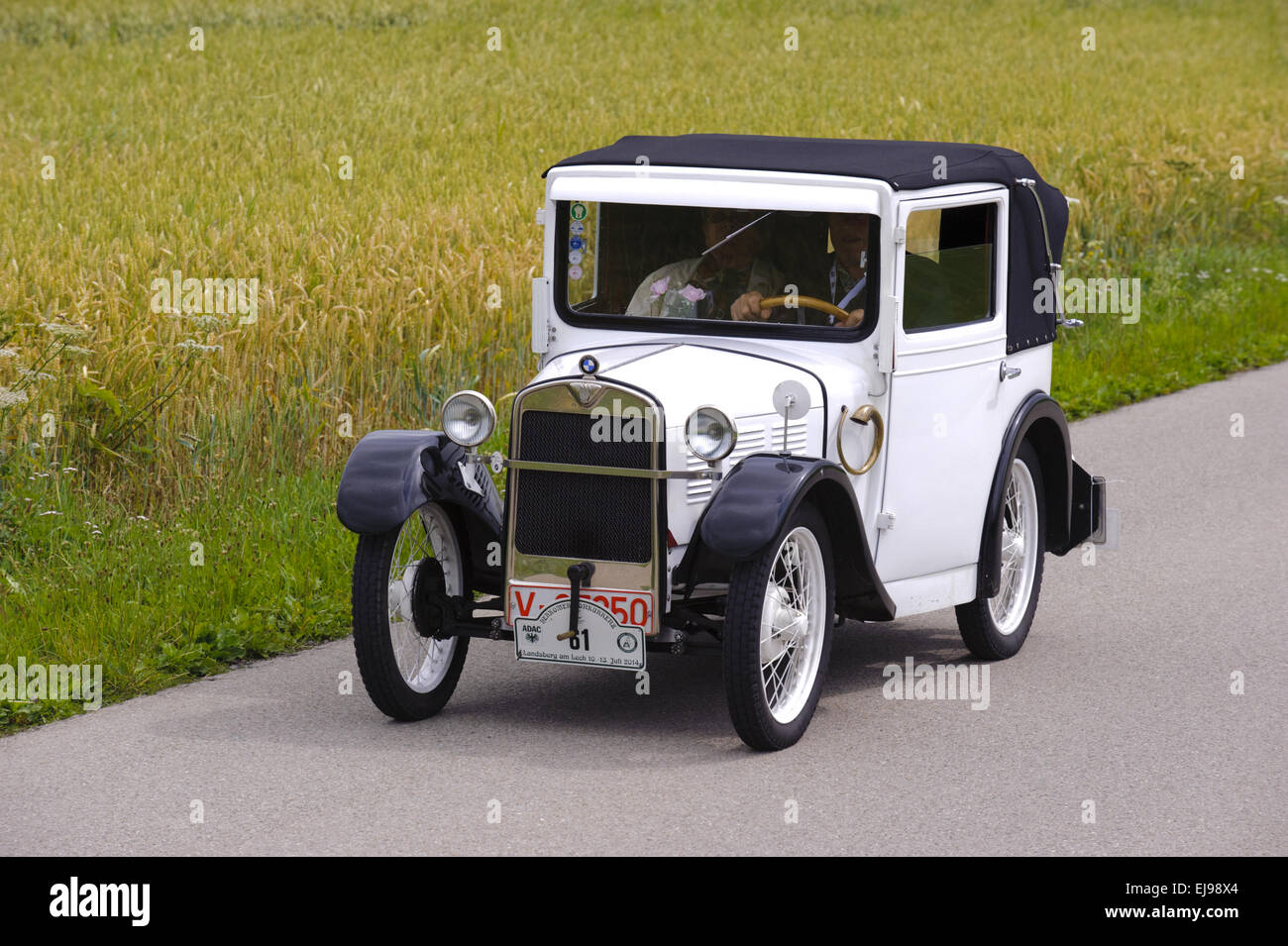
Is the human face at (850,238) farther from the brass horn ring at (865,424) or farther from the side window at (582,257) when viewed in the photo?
the side window at (582,257)

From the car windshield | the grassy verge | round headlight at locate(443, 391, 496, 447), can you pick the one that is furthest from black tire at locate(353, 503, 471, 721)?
the car windshield

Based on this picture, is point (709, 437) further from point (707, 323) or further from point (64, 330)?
point (64, 330)

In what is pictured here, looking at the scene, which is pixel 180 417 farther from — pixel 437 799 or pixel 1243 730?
pixel 1243 730

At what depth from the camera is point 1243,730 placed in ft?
21.7

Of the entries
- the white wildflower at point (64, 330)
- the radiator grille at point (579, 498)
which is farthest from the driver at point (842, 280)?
the white wildflower at point (64, 330)

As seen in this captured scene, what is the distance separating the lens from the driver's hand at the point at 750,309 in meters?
7.02

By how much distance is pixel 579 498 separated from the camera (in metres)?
6.31

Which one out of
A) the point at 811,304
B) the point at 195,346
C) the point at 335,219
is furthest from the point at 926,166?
the point at 335,219

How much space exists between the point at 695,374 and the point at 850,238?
2.82 feet

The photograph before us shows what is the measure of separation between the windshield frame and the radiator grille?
97cm

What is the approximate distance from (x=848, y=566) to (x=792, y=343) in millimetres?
877

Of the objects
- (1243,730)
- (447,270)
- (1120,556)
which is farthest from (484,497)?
(447,270)

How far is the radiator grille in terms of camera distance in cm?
623

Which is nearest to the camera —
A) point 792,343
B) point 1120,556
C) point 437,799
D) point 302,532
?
Answer: point 437,799
